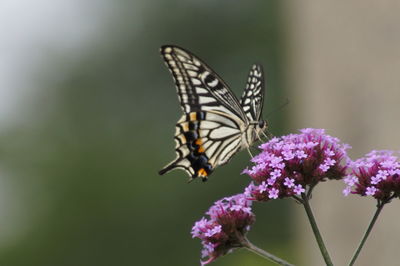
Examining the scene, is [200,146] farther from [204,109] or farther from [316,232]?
[316,232]

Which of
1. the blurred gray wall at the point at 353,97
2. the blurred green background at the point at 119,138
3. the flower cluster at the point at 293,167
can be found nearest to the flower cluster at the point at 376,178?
the flower cluster at the point at 293,167

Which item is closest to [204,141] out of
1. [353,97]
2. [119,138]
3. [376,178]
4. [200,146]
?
[200,146]

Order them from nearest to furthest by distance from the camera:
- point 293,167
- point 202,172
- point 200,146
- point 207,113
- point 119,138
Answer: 1. point 293,167
2. point 202,172
3. point 200,146
4. point 207,113
5. point 119,138

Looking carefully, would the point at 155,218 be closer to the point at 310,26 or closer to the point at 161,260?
the point at 161,260

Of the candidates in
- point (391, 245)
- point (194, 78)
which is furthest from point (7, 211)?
point (194, 78)

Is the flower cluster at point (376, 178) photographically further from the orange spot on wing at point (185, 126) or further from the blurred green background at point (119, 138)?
the blurred green background at point (119, 138)
